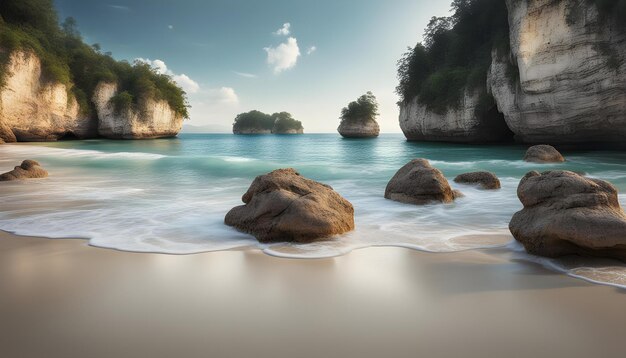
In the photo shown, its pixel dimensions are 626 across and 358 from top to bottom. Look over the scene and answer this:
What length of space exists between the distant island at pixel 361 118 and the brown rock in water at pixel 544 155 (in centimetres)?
4784

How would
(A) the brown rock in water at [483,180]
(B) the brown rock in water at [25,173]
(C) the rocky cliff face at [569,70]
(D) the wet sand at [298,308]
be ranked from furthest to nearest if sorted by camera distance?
(C) the rocky cliff face at [569,70] → (B) the brown rock in water at [25,173] → (A) the brown rock in water at [483,180] → (D) the wet sand at [298,308]

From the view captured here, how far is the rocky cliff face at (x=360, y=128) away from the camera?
6272cm

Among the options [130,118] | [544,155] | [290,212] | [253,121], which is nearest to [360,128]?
[130,118]

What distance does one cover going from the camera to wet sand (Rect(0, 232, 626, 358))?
183 cm

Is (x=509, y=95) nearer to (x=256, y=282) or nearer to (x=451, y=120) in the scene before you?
(x=451, y=120)

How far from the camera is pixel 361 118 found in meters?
62.6

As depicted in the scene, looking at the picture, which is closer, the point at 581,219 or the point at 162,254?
the point at 581,219

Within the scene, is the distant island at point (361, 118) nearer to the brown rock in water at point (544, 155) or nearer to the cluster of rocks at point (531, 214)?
the brown rock in water at point (544, 155)

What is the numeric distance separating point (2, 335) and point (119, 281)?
32.1 inches

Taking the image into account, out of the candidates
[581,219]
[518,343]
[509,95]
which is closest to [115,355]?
[518,343]

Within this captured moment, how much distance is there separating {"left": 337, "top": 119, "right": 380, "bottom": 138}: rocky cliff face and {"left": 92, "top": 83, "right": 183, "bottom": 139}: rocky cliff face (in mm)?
32749

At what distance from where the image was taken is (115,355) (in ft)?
5.73

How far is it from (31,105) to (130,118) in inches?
464

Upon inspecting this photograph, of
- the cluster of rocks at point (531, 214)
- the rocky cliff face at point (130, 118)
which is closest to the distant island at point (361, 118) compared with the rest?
the rocky cliff face at point (130, 118)
